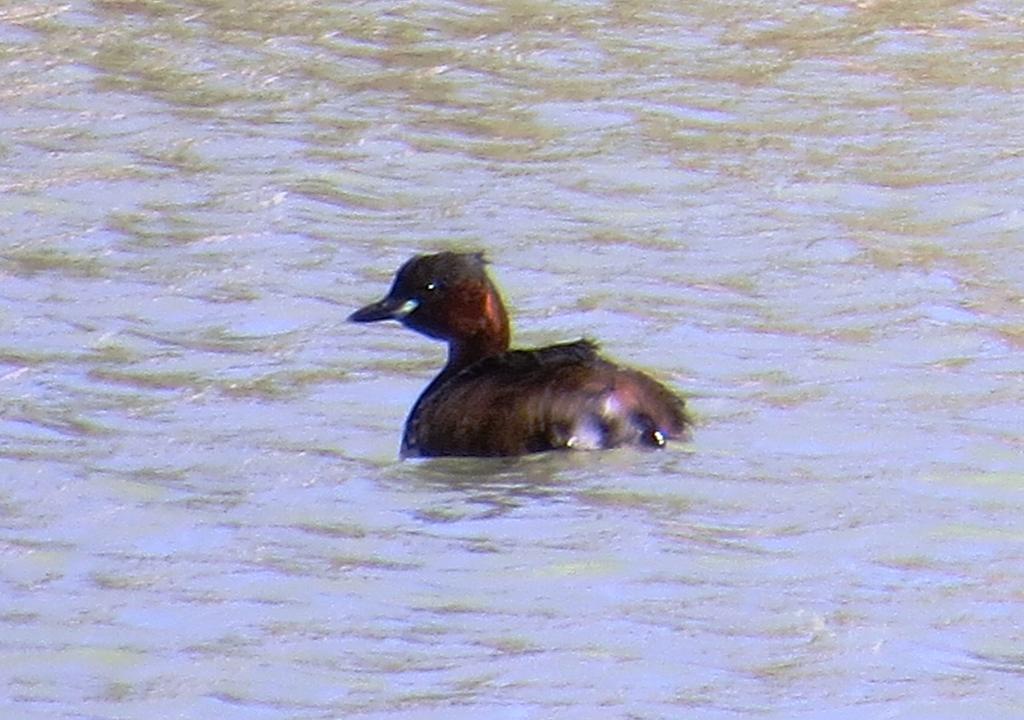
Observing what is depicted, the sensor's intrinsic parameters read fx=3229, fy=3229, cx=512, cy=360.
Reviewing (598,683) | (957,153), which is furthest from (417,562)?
(957,153)

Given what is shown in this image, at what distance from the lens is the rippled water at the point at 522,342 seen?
6629mm

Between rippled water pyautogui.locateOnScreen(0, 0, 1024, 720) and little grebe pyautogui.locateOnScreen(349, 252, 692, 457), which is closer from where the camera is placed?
rippled water pyautogui.locateOnScreen(0, 0, 1024, 720)

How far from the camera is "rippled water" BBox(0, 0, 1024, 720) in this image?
663 cm

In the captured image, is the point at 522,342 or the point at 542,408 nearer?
the point at 542,408

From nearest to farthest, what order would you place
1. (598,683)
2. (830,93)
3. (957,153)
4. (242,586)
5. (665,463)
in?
(598,683) → (242,586) → (665,463) → (957,153) → (830,93)

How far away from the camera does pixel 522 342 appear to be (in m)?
9.91

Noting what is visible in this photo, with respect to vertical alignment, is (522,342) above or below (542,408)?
below

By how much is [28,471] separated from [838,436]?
2.11 m

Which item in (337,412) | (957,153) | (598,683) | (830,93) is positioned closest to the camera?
(598,683)

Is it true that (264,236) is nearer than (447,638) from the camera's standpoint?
No

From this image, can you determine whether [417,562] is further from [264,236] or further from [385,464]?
[264,236]

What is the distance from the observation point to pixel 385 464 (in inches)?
332

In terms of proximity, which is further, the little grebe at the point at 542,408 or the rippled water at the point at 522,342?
the little grebe at the point at 542,408

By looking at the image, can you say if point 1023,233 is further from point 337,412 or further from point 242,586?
point 242,586
